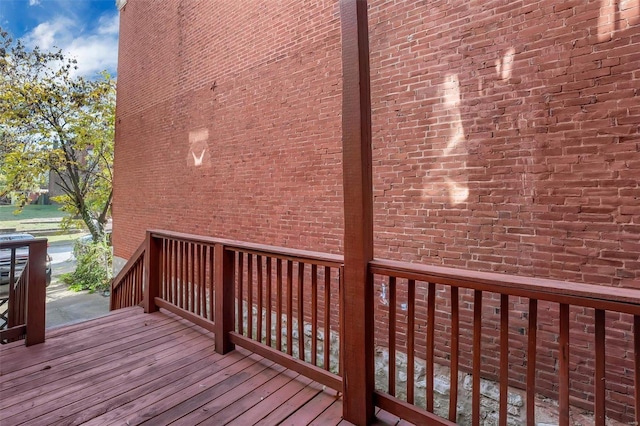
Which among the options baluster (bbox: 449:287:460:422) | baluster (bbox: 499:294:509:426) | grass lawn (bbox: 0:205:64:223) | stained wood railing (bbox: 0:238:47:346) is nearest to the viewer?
baluster (bbox: 499:294:509:426)

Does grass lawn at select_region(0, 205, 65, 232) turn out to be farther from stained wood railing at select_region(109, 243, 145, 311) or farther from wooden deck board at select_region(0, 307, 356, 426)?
wooden deck board at select_region(0, 307, 356, 426)

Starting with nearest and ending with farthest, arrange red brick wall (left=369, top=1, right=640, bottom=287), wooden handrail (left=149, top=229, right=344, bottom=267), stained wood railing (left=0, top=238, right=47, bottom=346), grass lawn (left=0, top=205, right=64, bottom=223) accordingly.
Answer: wooden handrail (left=149, top=229, right=344, bottom=267), red brick wall (left=369, top=1, right=640, bottom=287), stained wood railing (left=0, top=238, right=47, bottom=346), grass lawn (left=0, top=205, right=64, bottom=223)

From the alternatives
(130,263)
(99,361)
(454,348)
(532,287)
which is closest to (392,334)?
(454,348)

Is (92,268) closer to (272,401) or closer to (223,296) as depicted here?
(223,296)

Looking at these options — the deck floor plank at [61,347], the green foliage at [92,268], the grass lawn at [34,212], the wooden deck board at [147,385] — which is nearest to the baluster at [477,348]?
the wooden deck board at [147,385]

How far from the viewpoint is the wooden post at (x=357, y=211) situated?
165 cm

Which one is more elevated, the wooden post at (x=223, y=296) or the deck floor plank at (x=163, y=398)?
the wooden post at (x=223, y=296)

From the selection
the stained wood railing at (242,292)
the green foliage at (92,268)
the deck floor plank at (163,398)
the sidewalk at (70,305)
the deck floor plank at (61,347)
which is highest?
the stained wood railing at (242,292)

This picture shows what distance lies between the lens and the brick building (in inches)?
86.4

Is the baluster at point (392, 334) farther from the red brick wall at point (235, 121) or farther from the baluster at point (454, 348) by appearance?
the red brick wall at point (235, 121)

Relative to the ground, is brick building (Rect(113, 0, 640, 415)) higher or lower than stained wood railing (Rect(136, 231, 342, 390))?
higher

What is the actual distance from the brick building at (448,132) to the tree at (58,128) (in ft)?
18.4

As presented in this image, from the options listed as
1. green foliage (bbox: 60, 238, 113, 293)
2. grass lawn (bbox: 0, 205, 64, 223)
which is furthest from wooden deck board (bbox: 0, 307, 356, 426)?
green foliage (bbox: 60, 238, 113, 293)

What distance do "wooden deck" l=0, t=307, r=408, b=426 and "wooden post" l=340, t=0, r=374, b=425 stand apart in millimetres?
201
